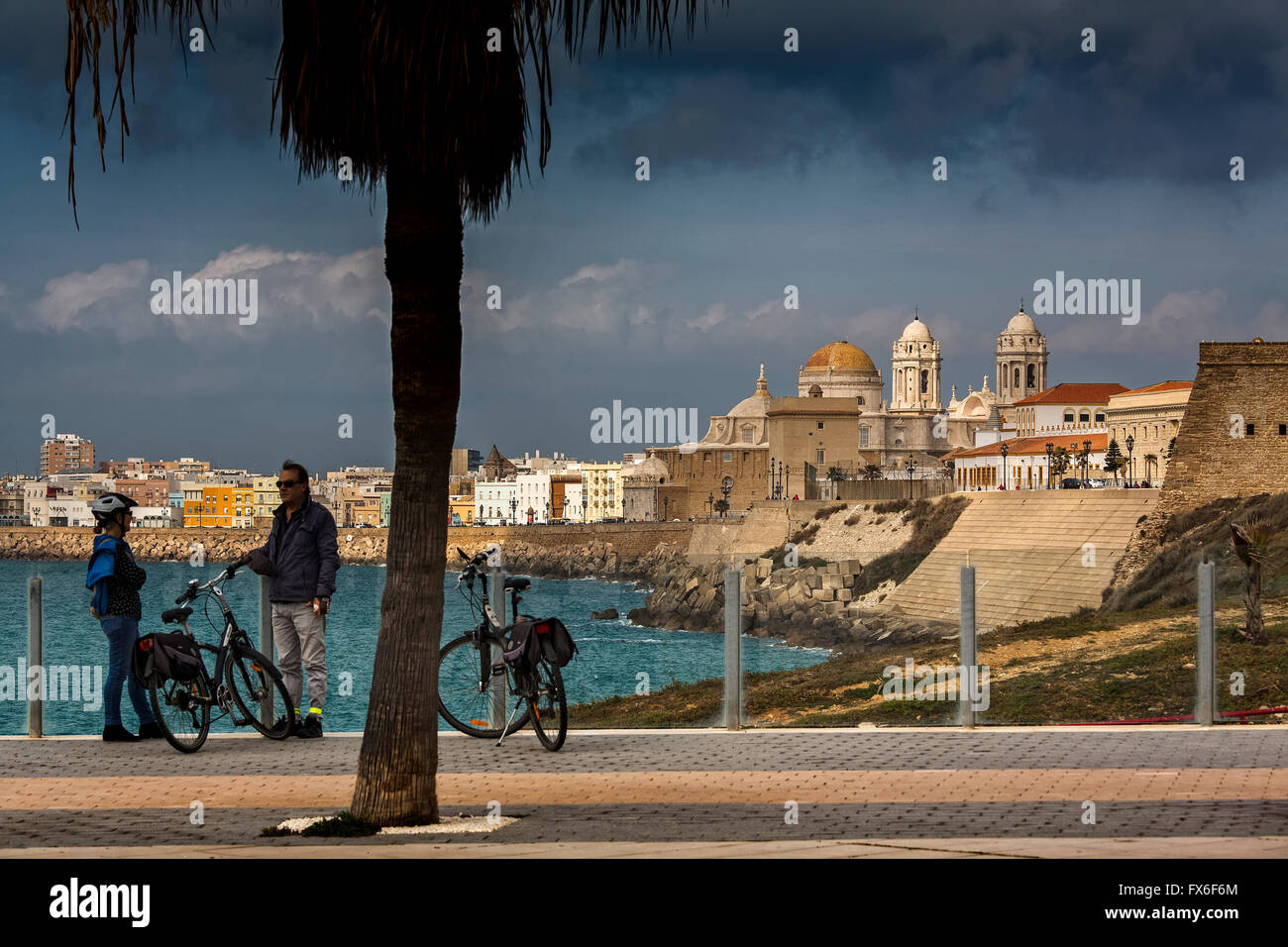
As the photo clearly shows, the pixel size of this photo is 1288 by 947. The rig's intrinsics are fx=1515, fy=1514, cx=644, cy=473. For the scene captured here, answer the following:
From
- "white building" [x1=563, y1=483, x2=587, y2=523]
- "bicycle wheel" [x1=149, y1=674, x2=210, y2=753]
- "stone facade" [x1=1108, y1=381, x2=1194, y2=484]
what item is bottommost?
"bicycle wheel" [x1=149, y1=674, x2=210, y2=753]

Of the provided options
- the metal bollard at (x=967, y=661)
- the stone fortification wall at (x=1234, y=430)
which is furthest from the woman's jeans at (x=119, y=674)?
the stone fortification wall at (x=1234, y=430)

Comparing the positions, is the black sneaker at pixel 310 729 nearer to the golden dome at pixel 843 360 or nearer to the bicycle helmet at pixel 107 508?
the bicycle helmet at pixel 107 508

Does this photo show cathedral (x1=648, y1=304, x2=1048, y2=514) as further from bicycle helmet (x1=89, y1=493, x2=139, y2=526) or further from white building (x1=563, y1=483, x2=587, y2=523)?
bicycle helmet (x1=89, y1=493, x2=139, y2=526)

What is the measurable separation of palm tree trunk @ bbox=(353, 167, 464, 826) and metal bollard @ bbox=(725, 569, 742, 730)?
4.14 m

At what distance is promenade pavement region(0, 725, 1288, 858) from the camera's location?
5.96 metres

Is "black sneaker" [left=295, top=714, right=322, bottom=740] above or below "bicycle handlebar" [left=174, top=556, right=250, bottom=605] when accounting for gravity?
below

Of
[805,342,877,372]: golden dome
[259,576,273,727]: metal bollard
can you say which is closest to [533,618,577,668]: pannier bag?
[259,576,273,727]: metal bollard

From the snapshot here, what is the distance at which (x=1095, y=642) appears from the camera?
685 inches

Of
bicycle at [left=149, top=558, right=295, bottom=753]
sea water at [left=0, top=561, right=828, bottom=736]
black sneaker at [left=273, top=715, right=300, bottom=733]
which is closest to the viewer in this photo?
bicycle at [left=149, top=558, right=295, bottom=753]

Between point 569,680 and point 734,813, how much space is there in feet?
32.4

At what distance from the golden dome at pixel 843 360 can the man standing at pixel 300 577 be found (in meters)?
140

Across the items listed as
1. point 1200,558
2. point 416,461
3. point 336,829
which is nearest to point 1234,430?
point 1200,558
